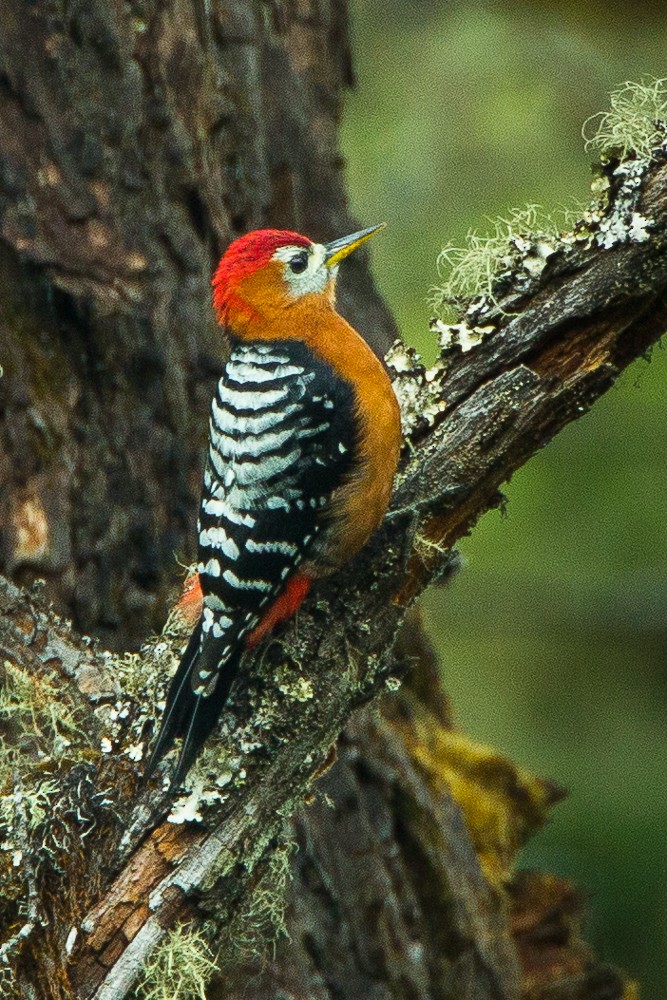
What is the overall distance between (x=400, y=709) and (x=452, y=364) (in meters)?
1.76

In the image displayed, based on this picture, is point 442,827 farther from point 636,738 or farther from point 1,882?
point 1,882

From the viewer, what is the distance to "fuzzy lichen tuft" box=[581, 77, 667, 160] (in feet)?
10.2

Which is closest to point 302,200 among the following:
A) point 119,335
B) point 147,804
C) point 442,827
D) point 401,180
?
point 119,335

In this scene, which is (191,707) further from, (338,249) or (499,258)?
(338,249)

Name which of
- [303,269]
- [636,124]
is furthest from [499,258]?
[303,269]

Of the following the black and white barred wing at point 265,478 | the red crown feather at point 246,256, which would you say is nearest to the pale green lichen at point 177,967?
the black and white barred wing at point 265,478

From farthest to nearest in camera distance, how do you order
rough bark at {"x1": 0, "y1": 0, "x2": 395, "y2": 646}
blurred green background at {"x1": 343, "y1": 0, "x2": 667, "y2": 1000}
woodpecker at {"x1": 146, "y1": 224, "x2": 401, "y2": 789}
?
1. blurred green background at {"x1": 343, "y1": 0, "x2": 667, "y2": 1000}
2. rough bark at {"x1": 0, "y1": 0, "x2": 395, "y2": 646}
3. woodpecker at {"x1": 146, "y1": 224, "x2": 401, "y2": 789}

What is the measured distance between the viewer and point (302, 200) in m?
4.69

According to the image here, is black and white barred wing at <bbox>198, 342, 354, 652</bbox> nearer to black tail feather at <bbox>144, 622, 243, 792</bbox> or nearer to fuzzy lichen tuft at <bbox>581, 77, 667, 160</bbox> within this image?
black tail feather at <bbox>144, 622, 243, 792</bbox>

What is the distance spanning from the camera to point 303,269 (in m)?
3.80

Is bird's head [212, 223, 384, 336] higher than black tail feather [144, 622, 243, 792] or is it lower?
higher

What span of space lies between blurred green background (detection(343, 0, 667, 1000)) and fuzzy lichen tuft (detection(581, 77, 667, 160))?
1.77 meters

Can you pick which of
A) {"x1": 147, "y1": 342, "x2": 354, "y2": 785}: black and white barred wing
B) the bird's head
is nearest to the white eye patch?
the bird's head

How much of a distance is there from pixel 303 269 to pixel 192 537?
888 mm
